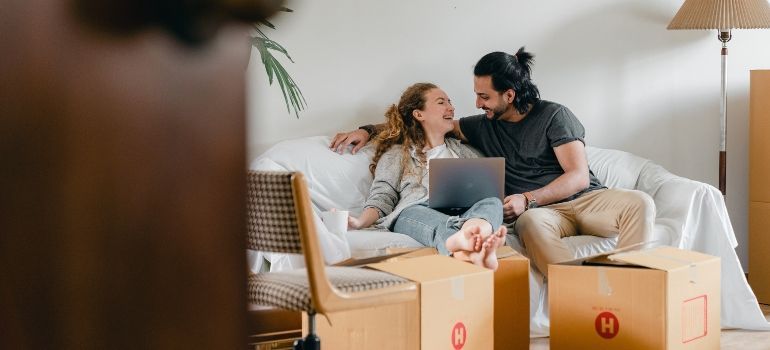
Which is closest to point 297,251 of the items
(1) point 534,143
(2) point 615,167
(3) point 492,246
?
(3) point 492,246

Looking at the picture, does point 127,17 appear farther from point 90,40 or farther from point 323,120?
point 323,120

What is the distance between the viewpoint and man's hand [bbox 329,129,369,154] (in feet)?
11.7

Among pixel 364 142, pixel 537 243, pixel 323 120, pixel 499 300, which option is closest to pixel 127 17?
pixel 499 300

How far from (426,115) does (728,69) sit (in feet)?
5.41

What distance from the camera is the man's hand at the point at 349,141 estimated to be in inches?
141

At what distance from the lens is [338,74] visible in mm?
3848

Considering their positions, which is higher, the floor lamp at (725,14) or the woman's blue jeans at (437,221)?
the floor lamp at (725,14)

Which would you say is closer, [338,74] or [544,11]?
[338,74]

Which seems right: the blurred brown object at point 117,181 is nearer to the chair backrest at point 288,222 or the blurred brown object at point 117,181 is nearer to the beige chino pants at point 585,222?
the chair backrest at point 288,222

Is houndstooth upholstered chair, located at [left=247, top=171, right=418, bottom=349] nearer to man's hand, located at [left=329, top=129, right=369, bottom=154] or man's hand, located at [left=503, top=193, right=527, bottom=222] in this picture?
man's hand, located at [left=503, top=193, right=527, bottom=222]

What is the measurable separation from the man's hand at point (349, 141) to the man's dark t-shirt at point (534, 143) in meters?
0.48

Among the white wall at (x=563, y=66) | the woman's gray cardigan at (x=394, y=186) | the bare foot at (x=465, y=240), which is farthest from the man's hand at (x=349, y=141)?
the bare foot at (x=465, y=240)

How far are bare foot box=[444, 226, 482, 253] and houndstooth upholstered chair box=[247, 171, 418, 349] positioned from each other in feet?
2.52

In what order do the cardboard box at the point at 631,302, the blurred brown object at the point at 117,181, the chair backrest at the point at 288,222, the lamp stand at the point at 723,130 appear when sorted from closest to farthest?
the blurred brown object at the point at 117,181, the chair backrest at the point at 288,222, the cardboard box at the point at 631,302, the lamp stand at the point at 723,130
